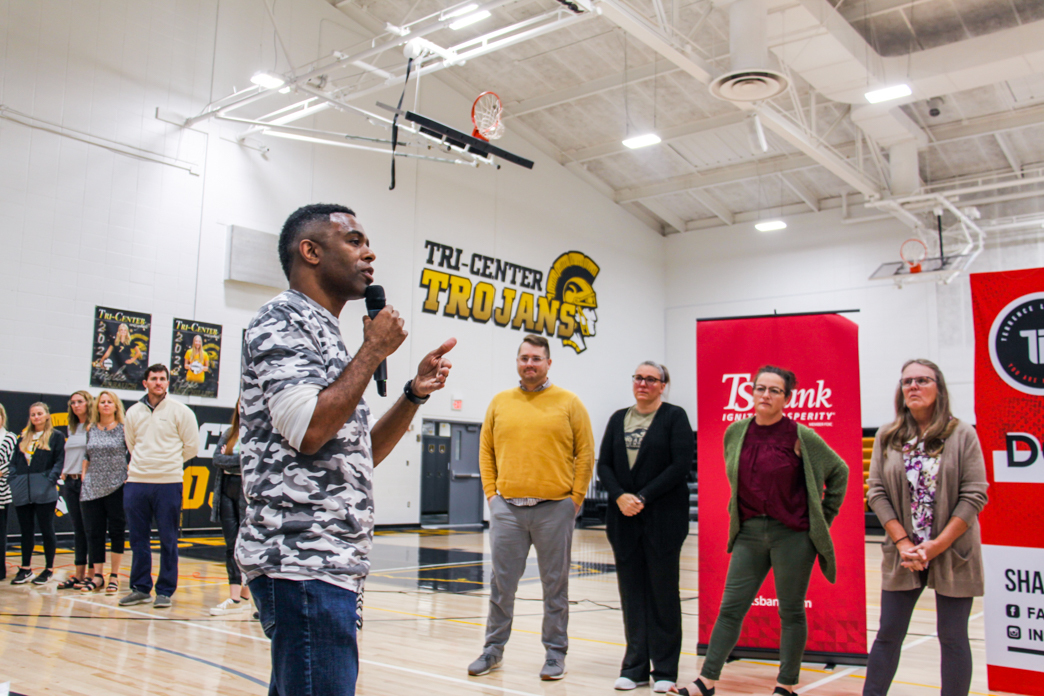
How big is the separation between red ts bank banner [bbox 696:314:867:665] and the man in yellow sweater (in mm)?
1000

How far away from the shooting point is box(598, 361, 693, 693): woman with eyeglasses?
4160 mm

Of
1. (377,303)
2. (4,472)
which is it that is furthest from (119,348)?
(377,303)

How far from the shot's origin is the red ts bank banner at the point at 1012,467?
324 cm

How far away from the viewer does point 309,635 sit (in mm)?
1635

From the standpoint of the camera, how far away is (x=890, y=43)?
43.3ft

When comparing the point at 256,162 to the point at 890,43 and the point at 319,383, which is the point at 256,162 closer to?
the point at 890,43

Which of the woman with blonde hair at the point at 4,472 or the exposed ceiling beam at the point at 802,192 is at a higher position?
the exposed ceiling beam at the point at 802,192

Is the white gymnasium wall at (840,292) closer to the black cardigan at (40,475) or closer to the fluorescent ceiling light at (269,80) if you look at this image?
the fluorescent ceiling light at (269,80)

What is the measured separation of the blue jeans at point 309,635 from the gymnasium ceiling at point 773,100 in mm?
9315

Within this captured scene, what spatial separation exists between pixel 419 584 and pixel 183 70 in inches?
359

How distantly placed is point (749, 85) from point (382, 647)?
7499mm

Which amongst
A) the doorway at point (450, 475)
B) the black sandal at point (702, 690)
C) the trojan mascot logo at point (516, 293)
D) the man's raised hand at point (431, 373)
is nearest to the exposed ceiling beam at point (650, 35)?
the trojan mascot logo at point (516, 293)

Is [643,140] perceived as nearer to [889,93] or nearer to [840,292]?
[889,93]

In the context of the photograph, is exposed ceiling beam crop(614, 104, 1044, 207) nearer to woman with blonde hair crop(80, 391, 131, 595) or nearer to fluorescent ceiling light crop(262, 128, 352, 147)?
fluorescent ceiling light crop(262, 128, 352, 147)
